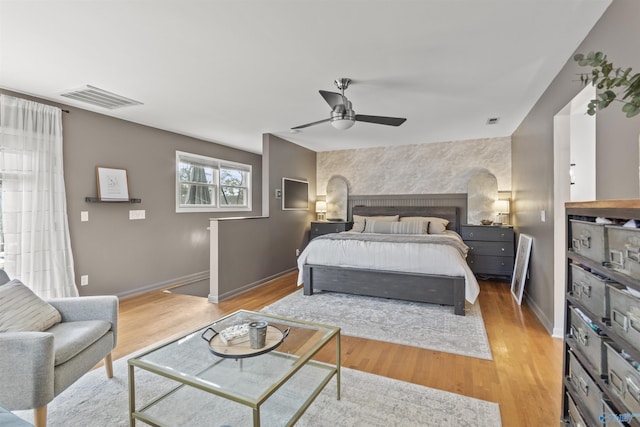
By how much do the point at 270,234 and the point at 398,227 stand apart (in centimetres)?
223

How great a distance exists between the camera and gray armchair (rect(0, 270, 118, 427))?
1499 mm

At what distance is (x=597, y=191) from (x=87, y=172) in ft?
17.0

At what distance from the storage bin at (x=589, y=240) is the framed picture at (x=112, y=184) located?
478 centimetres

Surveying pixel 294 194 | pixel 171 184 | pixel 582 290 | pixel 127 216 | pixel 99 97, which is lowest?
pixel 582 290

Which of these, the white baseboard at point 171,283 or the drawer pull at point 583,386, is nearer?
the drawer pull at point 583,386

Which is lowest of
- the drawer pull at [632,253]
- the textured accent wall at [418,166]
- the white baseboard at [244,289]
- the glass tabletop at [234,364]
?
the white baseboard at [244,289]

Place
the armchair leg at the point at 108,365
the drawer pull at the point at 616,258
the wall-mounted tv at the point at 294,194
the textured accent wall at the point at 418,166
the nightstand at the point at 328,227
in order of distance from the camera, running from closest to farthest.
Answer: the drawer pull at the point at 616,258
the armchair leg at the point at 108,365
the textured accent wall at the point at 418,166
the wall-mounted tv at the point at 294,194
the nightstand at the point at 328,227

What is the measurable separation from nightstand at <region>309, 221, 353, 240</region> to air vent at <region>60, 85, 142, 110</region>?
3.68m

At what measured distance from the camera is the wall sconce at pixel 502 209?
5.21 meters

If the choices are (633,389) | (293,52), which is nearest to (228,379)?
(633,389)

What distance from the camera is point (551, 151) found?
9.64 feet

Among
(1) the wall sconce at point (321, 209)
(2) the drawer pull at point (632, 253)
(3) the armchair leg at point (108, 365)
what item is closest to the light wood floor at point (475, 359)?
(3) the armchair leg at point (108, 365)

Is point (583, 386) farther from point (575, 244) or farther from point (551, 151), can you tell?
point (551, 151)

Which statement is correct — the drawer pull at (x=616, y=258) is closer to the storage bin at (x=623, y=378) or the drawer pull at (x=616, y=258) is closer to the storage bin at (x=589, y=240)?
the storage bin at (x=589, y=240)
